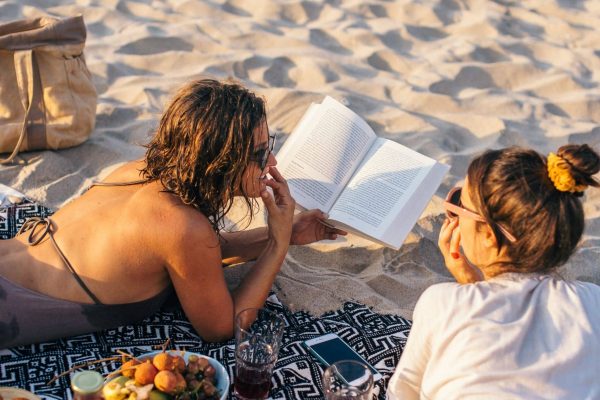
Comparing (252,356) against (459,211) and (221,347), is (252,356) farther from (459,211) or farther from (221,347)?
(459,211)

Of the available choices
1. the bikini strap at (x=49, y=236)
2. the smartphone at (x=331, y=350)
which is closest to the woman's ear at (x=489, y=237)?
the smartphone at (x=331, y=350)

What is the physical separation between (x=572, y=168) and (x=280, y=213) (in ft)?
3.53

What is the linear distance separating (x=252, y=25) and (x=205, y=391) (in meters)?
3.79

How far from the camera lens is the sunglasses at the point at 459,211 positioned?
198 cm

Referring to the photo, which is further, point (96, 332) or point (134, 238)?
point (96, 332)

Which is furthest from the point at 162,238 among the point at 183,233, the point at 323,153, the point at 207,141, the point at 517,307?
the point at 517,307

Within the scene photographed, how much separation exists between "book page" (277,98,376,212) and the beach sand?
40 centimetres

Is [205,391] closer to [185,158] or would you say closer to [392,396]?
[392,396]

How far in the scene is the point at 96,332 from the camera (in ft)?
8.61

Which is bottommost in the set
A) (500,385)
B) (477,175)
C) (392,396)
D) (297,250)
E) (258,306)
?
(297,250)

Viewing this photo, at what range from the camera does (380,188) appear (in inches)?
114

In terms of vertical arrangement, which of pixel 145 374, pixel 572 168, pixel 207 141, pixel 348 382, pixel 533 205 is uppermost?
pixel 572 168

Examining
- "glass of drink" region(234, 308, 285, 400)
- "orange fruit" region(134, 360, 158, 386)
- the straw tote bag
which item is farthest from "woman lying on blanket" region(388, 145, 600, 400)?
the straw tote bag

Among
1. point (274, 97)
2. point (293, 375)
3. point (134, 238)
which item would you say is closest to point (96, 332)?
point (134, 238)
